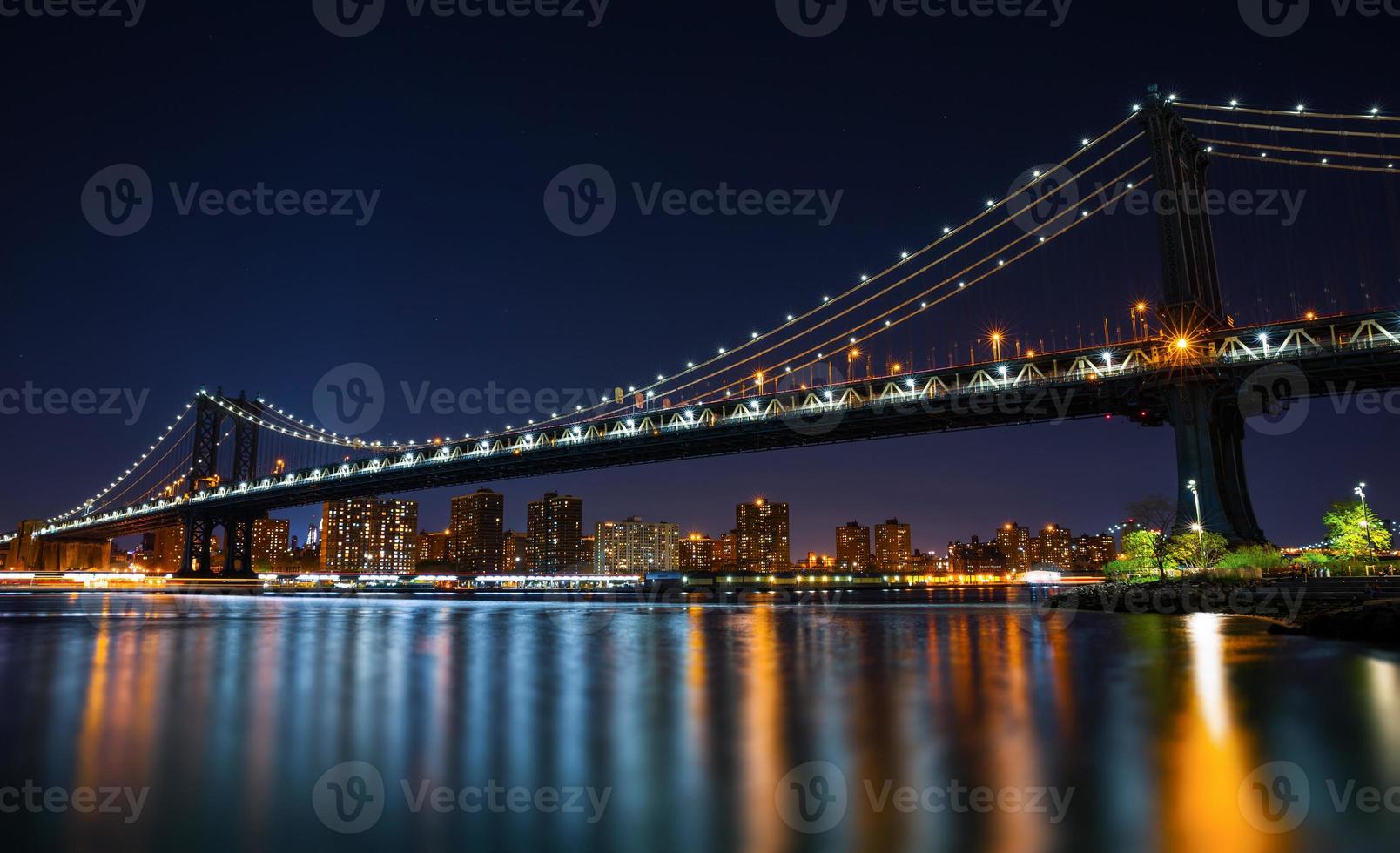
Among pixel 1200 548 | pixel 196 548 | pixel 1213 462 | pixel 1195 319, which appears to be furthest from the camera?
pixel 196 548

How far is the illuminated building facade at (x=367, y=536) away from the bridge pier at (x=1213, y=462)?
17149cm

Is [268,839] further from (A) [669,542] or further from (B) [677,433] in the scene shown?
(A) [669,542]

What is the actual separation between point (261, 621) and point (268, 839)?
29.3m

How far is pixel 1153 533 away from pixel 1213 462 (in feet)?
28.9

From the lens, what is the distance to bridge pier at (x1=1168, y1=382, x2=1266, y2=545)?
34812 mm

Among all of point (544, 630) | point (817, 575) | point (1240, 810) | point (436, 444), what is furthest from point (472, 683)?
point (817, 575)

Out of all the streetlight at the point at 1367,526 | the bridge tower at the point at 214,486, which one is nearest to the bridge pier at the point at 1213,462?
the streetlight at the point at 1367,526

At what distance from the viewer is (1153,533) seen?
4328 centimetres

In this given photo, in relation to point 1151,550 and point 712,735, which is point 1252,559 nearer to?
point 1151,550

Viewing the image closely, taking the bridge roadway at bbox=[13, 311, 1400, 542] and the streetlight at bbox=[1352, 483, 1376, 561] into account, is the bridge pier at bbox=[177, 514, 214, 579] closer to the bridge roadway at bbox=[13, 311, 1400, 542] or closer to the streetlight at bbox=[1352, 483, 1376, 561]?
the bridge roadway at bbox=[13, 311, 1400, 542]

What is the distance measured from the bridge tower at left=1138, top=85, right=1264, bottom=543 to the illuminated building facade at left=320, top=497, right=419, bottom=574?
17139cm

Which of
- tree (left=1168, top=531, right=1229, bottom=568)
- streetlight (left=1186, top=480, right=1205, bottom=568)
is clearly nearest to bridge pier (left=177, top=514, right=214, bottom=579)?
tree (left=1168, top=531, right=1229, bottom=568)

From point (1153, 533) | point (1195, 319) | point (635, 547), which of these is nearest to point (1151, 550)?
point (1153, 533)

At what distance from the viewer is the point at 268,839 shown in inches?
215
